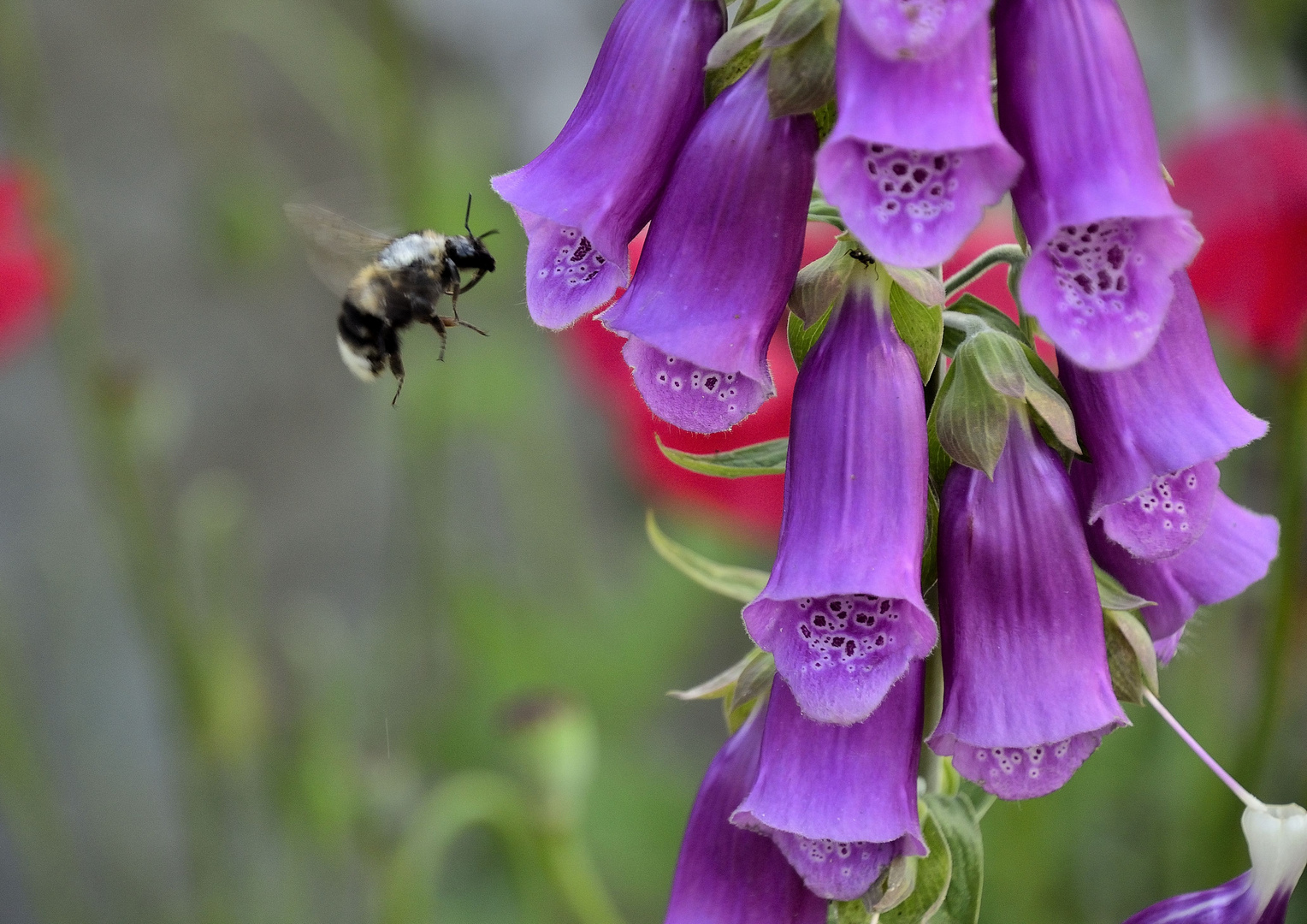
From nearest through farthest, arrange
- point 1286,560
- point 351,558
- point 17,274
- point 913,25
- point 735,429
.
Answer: point 913,25, point 1286,560, point 735,429, point 17,274, point 351,558

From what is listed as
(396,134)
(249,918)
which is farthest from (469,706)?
(396,134)

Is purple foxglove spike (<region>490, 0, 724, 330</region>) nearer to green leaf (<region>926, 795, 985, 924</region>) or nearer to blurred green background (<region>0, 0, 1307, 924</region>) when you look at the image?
green leaf (<region>926, 795, 985, 924</region>)

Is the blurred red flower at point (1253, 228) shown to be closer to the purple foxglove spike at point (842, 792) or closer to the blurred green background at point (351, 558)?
the blurred green background at point (351, 558)

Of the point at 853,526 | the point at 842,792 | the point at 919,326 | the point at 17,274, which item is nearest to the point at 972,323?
the point at 919,326

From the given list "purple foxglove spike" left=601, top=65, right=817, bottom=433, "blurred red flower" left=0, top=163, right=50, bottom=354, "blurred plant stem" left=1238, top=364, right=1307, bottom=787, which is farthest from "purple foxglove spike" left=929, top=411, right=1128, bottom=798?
"blurred red flower" left=0, top=163, right=50, bottom=354

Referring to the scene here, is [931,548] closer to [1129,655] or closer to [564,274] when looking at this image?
[1129,655]

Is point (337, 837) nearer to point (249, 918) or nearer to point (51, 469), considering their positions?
point (249, 918)

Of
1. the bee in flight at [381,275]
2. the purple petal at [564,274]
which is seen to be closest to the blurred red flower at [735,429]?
the bee in flight at [381,275]
